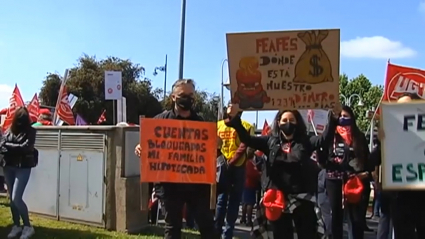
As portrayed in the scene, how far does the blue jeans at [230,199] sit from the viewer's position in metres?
7.55

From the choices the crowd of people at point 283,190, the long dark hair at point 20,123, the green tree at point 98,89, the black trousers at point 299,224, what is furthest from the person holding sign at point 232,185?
the green tree at point 98,89

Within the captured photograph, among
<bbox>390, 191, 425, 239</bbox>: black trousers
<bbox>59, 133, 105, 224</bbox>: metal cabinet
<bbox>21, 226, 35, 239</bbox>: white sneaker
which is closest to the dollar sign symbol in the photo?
<bbox>390, 191, 425, 239</bbox>: black trousers

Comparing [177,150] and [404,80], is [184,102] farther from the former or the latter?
[404,80]

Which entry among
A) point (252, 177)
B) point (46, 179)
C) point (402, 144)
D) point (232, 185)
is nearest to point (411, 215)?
point (402, 144)

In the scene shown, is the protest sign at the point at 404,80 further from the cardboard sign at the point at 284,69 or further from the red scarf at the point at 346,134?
the cardboard sign at the point at 284,69

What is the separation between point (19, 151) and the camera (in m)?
7.56

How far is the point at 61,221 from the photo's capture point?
9.08 meters

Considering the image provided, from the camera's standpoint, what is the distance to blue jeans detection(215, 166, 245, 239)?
7.55 m

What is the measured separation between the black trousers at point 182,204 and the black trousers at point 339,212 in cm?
206

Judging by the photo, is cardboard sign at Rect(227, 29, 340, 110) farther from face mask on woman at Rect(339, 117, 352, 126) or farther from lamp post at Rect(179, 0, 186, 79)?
lamp post at Rect(179, 0, 186, 79)

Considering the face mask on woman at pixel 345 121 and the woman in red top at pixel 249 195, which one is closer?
the face mask on woman at pixel 345 121

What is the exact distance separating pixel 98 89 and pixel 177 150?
110 ft

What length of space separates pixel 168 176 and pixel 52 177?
4361 millimetres

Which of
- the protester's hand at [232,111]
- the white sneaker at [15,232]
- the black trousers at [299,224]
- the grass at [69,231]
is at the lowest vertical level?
the grass at [69,231]
